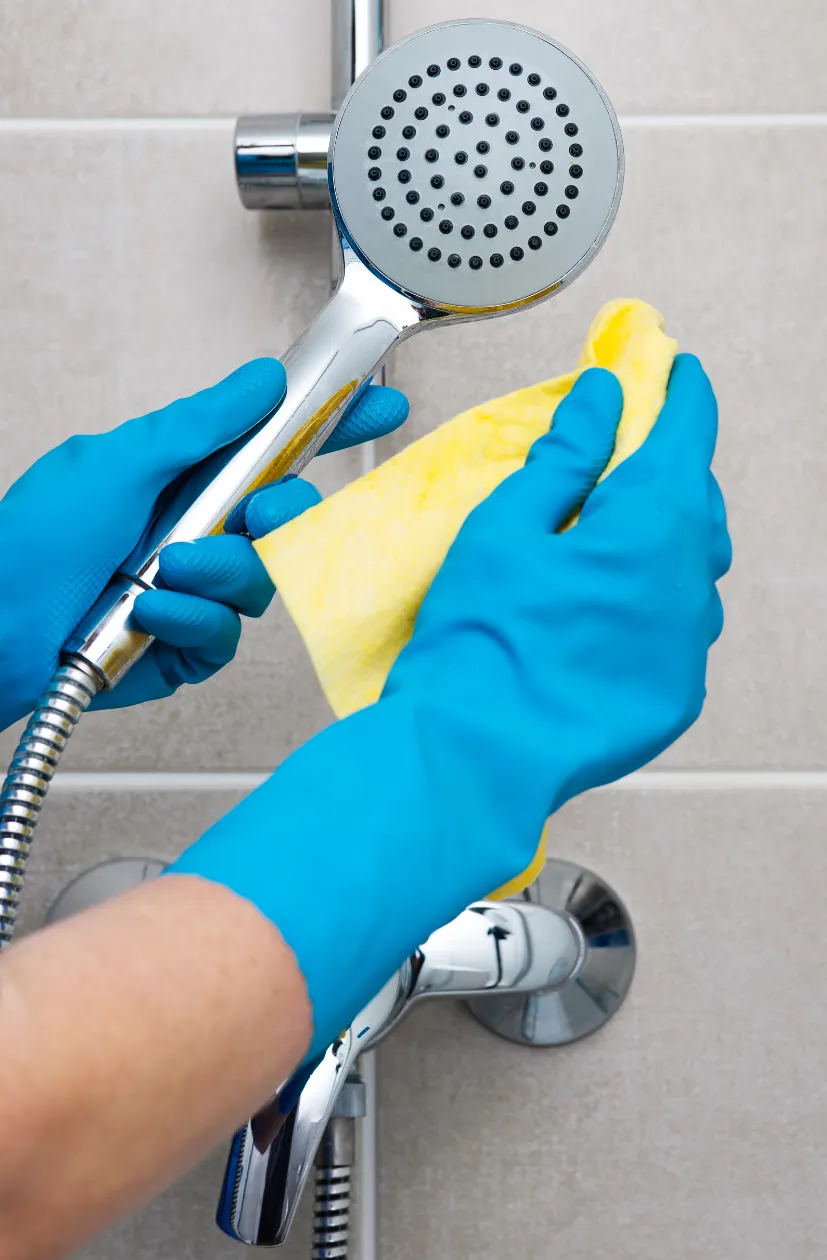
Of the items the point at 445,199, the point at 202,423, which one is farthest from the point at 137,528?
the point at 445,199

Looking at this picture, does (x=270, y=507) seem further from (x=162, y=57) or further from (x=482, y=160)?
(x=162, y=57)

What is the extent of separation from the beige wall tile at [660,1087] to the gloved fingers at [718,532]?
17 centimetres

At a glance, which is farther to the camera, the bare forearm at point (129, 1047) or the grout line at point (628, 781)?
the grout line at point (628, 781)

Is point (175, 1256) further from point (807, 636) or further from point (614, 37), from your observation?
point (614, 37)

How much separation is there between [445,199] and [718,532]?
15 cm

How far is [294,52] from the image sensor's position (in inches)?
20.4

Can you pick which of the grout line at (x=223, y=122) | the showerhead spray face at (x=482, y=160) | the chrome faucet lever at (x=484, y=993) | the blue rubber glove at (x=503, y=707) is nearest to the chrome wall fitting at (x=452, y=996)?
the chrome faucet lever at (x=484, y=993)

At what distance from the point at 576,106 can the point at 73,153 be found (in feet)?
0.92

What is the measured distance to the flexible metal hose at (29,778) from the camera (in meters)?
0.31

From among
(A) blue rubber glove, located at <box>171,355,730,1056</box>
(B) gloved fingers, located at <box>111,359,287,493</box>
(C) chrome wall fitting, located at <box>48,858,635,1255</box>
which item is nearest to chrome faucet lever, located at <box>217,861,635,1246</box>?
(C) chrome wall fitting, located at <box>48,858,635,1255</box>

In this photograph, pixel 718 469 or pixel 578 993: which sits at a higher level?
pixel 718 469

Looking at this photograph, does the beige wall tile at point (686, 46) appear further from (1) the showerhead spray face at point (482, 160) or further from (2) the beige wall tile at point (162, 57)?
(1) the showerhead spray face at point (482, 160)

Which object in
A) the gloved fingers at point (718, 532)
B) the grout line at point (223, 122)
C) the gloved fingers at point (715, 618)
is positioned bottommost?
the gloved fingers at point (715, 618)

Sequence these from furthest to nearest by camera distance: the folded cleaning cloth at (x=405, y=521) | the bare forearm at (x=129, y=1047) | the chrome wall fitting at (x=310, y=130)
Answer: the chrome wall fitting at (x=310, y=130) < the folded cleaning cloth at (x=405, y=521) < the bare forearm at (x=129, y=1047)
